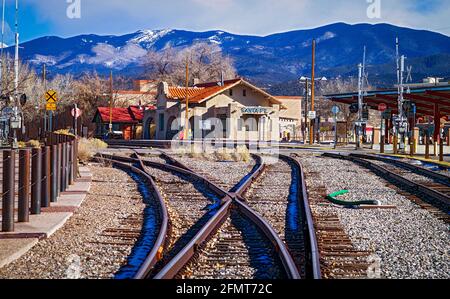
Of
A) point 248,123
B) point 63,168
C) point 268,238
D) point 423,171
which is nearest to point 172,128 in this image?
point 248,123

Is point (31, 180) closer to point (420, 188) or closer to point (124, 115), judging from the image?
point (420, 188)

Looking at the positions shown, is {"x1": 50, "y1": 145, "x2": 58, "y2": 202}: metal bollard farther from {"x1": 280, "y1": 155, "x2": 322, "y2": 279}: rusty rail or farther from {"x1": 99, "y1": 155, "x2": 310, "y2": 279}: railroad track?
{"x1": 280, "y1": 155, "x2": 322, "y2": 279}: rusty rail

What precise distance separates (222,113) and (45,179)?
48.4 m

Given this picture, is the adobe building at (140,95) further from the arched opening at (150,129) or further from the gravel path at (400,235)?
the gravel path at (400,235)

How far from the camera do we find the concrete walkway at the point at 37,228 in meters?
7.69

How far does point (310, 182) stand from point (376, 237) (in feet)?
28.7

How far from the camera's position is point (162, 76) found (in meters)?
111

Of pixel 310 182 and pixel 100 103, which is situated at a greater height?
pixel 100 103

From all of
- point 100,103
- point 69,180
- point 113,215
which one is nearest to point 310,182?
point 69,180

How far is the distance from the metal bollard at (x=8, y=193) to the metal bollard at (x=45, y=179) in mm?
2227

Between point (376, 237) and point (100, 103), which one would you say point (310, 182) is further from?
point (100, 103)

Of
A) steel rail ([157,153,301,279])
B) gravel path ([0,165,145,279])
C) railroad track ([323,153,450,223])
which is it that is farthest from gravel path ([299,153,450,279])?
gravel path ([0,165,145,279])
